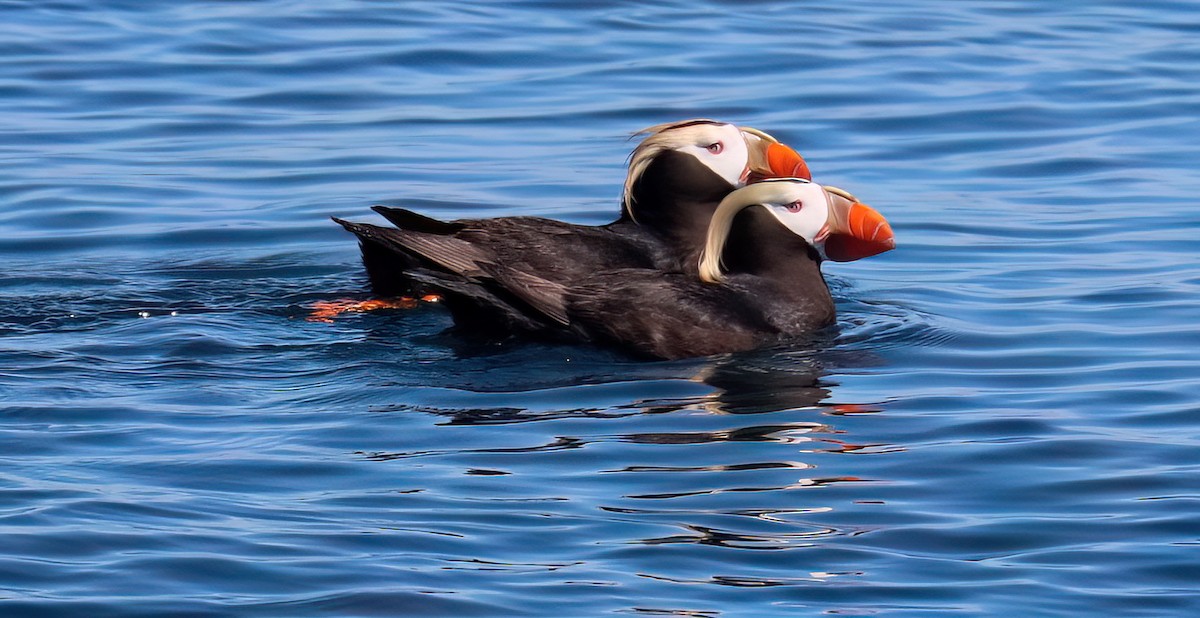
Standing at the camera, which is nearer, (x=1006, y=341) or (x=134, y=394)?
(x=134, y=394)

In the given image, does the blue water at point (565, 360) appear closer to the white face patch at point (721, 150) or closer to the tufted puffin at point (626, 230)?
the tufted puffin at point (626, 230)

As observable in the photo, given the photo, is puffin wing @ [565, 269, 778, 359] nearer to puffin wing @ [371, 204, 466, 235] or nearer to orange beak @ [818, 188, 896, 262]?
orange beak @ [818, 188, 896, 262]

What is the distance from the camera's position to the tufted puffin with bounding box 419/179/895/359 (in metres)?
7.51

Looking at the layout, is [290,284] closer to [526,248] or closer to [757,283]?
[526,248]

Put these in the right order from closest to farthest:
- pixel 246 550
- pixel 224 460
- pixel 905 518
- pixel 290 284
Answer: pixel 246 550 < pixel 905 518 < pixel 224 460 < pixel 290 284

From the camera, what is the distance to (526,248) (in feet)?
27.0

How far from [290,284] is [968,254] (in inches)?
129

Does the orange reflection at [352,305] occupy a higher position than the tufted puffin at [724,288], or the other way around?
the tufted puffin at [724,288]

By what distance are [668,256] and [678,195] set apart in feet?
0.98

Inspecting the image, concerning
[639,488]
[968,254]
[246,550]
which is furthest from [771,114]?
[246,550]

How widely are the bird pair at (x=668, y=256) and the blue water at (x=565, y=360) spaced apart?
0.50ft

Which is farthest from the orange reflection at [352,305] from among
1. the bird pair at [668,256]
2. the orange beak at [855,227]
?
the orange beak at [855,227]

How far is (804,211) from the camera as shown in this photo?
7980mm

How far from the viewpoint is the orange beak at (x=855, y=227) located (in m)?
8.02
